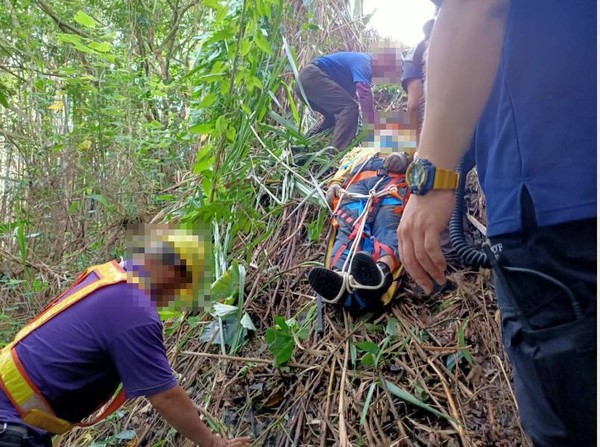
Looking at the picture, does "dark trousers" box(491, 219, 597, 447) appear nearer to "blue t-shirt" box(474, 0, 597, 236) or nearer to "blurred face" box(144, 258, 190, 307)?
"blue t-shirt" box(474, 0, 597, 236)

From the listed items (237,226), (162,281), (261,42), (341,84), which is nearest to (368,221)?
(237,226)

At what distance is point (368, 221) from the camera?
269 centimetres

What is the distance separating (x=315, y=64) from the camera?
4004mm

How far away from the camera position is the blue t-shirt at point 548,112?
→ 2.63 feet

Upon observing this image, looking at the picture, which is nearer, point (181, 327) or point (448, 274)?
point (448, 274)

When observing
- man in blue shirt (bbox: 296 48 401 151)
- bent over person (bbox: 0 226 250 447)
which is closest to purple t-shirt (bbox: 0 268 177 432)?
bent over person (bbox: 0 226 250 447)

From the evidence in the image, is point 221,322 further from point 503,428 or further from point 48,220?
point 48,220

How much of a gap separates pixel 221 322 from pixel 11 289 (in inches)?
94.8

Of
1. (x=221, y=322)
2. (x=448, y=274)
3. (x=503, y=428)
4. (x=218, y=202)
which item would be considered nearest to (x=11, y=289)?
(x=221, y=322)

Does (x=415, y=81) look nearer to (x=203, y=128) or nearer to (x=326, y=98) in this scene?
(x=203, y=128)

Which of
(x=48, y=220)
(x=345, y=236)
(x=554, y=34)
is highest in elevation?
(x=554, y=34)

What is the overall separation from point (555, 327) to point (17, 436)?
4.83ft

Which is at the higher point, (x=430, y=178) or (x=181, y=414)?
(x=430, y=178)

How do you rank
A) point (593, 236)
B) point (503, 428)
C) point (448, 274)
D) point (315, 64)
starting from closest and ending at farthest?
point (593, 236) → point (503, 428) → point (448, 274) → point (315, 64)
